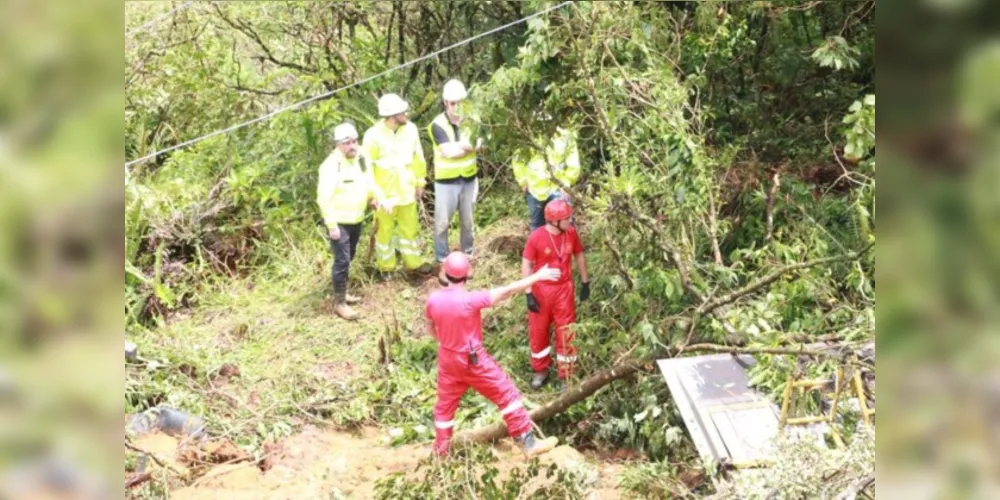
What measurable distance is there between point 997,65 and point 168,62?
983 centimetres

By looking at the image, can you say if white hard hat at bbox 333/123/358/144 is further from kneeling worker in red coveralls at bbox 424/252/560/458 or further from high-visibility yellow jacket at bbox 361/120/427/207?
kneeling worker in red coveralls at bbox 424/252/560/458

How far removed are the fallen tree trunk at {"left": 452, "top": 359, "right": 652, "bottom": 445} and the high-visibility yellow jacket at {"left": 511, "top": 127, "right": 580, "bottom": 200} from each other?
1.22 m

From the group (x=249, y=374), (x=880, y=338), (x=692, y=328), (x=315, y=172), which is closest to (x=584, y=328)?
(x=692, y=328)

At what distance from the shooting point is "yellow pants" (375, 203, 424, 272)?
7781mm

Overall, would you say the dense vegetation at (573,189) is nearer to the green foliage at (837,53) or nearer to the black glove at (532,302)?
the green foliage at (837,53)

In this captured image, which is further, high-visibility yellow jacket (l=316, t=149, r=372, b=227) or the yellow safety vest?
the yellow safety vest

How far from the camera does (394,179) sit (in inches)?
300

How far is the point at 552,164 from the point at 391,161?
5.81 ft

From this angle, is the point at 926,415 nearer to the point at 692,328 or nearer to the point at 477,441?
the point at 692,328

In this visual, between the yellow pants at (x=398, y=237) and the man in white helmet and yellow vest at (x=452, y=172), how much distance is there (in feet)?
0.71

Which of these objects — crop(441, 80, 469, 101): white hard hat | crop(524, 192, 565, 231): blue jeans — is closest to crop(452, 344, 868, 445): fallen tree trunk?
crop(524, 192, 565, 231): blue jeans

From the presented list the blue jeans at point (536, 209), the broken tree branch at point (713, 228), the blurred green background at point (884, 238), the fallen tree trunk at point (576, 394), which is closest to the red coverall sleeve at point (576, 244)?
the broken tree branch at point (713, 228)

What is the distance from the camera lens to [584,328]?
5.88 meters

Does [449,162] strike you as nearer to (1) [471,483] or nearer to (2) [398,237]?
(2) [398,237]
